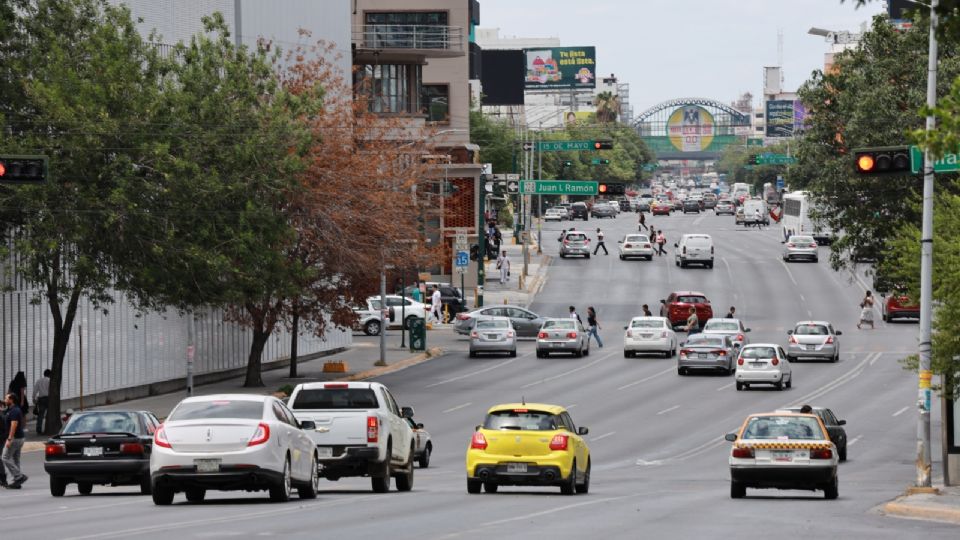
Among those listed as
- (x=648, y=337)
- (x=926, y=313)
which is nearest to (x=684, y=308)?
(x=648, y=337)

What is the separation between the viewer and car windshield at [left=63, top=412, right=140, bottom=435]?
1048 inches

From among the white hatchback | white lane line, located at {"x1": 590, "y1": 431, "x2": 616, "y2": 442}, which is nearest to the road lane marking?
the white hatchback

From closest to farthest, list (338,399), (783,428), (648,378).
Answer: (338,399), (783,428), (648,378)

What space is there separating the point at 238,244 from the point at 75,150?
497cm

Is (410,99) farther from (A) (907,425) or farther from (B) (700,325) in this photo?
(A) (907,425)

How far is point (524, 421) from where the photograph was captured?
25.6 m

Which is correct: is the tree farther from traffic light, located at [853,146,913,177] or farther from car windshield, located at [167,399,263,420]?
traffic light, located at [853,146,913,177]

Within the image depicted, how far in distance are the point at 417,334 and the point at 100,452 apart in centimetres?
3528

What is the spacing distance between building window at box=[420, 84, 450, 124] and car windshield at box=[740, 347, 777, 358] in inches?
2206

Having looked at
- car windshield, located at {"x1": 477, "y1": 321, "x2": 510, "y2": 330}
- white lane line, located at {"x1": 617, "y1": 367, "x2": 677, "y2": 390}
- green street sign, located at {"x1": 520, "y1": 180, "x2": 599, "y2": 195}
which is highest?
green street sign, located at {"x1": 520, "y1": 180, "x2": 599, "y2": 195}

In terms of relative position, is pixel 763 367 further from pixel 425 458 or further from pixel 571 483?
pixel 571 483

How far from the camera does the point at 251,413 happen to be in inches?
842

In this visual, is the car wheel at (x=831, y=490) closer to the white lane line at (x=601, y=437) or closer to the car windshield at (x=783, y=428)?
the car windshield at (x=783, y=428)

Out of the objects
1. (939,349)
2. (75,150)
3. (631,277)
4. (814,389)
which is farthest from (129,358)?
(631,277)
